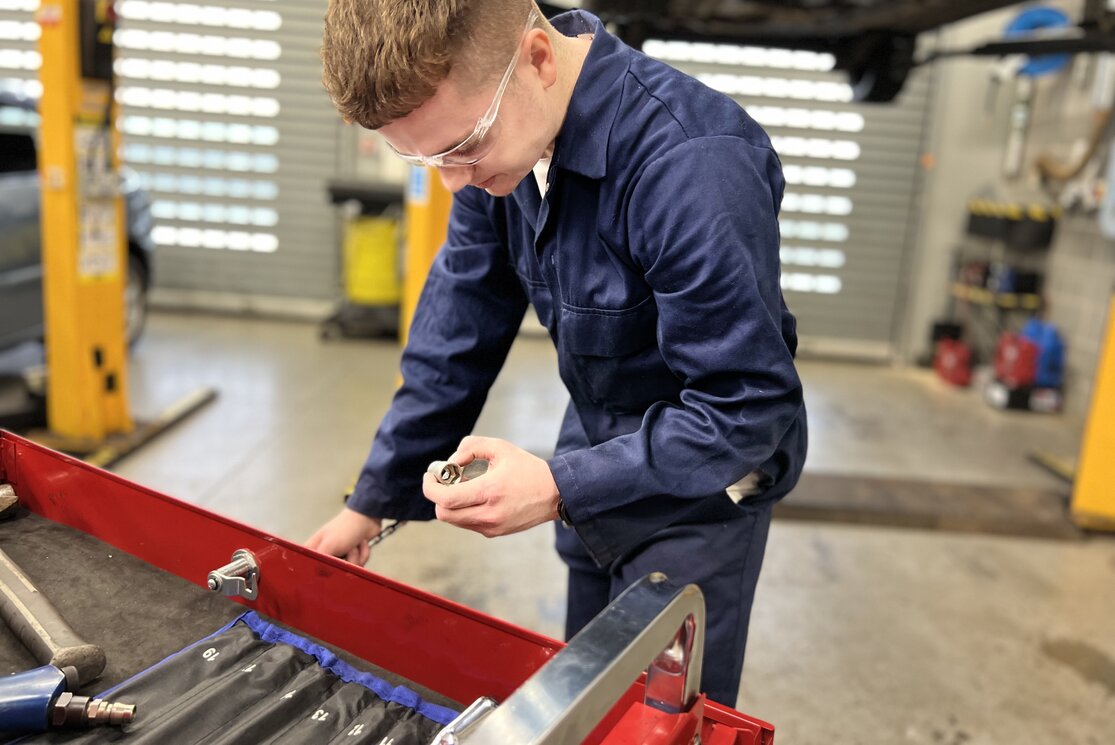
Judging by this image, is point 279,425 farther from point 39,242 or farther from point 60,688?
point 60,688

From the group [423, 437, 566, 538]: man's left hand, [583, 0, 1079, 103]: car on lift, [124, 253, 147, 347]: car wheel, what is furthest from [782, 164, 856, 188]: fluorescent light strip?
[423, 437, 566, 538]: man's left hand

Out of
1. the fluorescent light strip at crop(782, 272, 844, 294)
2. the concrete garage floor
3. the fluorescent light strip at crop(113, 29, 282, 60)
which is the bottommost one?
the concrete garage floor

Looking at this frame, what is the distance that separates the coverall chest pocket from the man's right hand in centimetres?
36

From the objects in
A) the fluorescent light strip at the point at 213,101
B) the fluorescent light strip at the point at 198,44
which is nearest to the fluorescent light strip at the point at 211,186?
the fluorescent light strip at the point at 213,101

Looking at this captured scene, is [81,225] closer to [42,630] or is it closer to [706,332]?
[42,630]

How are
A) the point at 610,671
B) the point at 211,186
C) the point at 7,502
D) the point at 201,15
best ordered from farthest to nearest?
the point at 211,186
the point at 201,15
the point at 7,502
the point at 610,671

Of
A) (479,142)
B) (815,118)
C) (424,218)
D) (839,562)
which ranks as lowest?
(839,562)

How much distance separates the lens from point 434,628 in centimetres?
88

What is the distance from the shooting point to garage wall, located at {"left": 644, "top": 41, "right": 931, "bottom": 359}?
5.69 m

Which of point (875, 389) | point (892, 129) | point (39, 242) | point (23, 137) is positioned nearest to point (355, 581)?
point (39, 242)

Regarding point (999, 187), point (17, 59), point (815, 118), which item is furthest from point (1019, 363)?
point (17, 59)

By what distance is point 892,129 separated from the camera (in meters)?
5.75

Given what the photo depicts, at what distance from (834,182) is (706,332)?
5.38 meters

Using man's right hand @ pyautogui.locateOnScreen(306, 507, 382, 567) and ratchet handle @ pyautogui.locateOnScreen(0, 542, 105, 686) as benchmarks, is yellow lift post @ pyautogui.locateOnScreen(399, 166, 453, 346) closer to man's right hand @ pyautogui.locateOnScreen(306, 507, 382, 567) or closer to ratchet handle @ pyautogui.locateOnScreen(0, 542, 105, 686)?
man's right hand @ pyautogui.locateOnScreen(306, 507, 382, 567)
